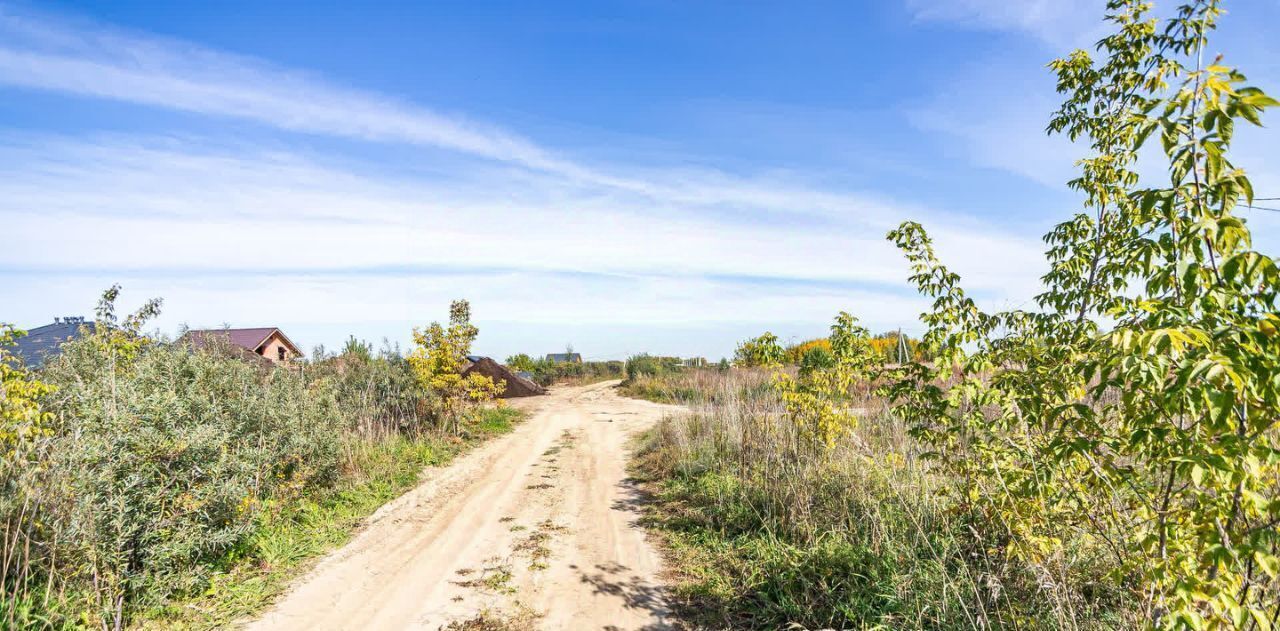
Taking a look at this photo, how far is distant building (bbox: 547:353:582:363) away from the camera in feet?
116

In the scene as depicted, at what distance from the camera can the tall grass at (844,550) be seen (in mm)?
4012

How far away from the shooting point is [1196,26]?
3217 mm

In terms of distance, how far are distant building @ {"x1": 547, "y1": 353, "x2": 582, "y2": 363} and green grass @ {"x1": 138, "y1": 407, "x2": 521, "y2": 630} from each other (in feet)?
75.8

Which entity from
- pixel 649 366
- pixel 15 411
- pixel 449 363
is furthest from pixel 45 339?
pixel 649 366

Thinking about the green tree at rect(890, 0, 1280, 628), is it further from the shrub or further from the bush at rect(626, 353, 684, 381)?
the bush at rect(626, 353, 684, 381)

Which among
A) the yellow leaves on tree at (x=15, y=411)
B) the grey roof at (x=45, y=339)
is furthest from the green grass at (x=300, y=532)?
the grey roof at (x=45, y=339)

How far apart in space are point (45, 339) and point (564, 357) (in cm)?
2533

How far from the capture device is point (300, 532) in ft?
23.0

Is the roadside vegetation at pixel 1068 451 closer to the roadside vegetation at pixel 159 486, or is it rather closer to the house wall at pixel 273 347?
the roadside vegetation at pixel 159 486

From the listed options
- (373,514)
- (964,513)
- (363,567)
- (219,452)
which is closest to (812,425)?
(964,513)

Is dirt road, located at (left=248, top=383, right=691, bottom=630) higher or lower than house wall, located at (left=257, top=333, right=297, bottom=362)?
lower

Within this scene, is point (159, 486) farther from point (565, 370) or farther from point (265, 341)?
point (565, 370)

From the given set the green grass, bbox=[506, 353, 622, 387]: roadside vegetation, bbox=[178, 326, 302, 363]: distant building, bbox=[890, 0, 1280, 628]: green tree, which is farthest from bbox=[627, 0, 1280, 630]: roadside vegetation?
bbox=[506, 353, 622, 387]: roadside vegetation

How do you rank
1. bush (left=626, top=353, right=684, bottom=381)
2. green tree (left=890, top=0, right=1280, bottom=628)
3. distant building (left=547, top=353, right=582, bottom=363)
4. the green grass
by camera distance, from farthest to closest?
distant building (left=547, top=353, right=582, bottom=363), bush (left=626, top=353, right=684, bottom=381), the green grass, green tree (left=890, top=0, right=1280, bottom=628)
